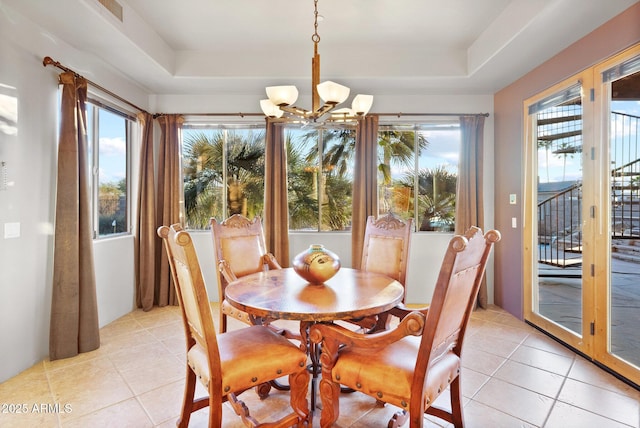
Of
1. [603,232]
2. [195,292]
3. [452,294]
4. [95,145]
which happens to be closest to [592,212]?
[603,232]

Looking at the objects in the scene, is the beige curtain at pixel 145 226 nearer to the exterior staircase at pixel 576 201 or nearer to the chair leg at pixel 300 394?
the chair leg at pixel 300 394

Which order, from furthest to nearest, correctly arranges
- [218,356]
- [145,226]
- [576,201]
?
[145,226] < [576,201] < [218,356]

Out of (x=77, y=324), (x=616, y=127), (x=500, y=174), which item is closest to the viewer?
(x=616, y=127)

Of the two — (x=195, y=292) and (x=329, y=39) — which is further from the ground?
(x=329, y=39)

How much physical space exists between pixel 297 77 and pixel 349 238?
200 centimetres

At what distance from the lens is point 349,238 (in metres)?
4.08

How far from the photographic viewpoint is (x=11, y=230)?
2.33 meters

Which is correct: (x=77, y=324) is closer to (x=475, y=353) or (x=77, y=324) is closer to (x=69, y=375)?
(x=69, y=375)

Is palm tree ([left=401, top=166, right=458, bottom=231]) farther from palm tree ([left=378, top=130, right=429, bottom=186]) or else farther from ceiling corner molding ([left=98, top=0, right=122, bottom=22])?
ceiling corner molding ([left=98, top=0, right=122, bottom=22])

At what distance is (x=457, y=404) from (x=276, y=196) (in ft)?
9.22

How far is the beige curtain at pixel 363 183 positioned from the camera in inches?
152

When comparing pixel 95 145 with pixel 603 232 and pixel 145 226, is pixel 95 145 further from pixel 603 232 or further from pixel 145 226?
pixel 603 232

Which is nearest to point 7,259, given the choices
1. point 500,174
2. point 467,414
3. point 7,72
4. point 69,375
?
point 69,375

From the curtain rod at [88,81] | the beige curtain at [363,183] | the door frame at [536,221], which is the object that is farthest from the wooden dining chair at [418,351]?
the curtain rod at [88,81]
